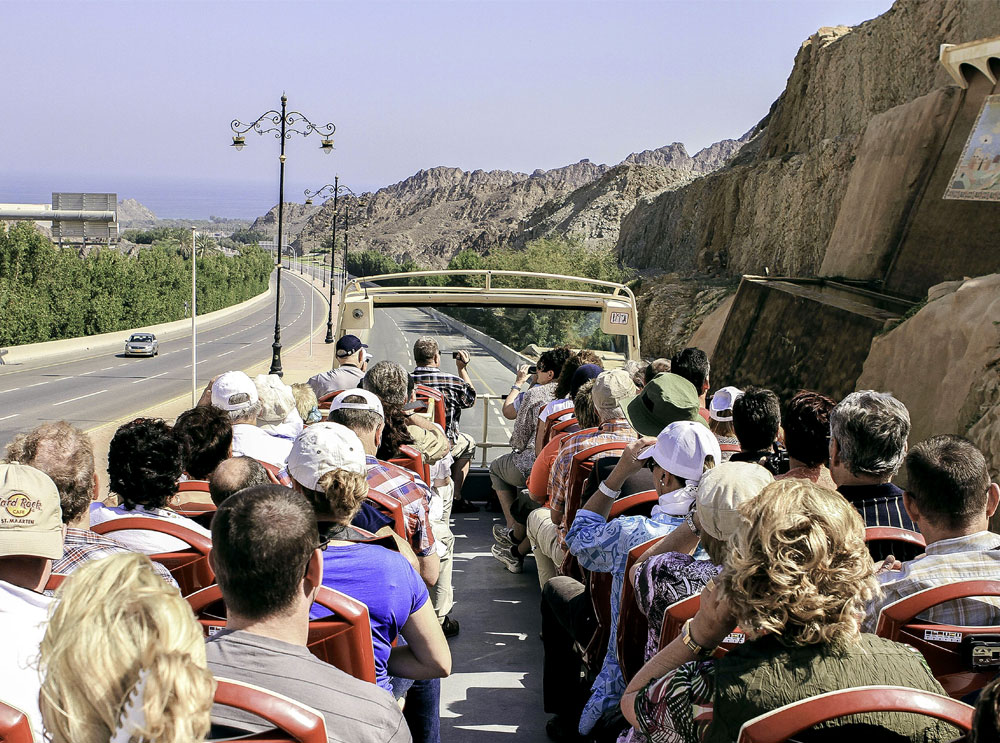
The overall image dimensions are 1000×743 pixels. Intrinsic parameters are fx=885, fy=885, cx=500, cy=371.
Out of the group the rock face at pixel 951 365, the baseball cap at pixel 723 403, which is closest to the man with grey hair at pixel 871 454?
the baseball cap at pixel 723 403

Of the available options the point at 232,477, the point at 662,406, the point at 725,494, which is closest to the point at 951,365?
the point at 662,406

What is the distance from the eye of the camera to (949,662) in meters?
2.79

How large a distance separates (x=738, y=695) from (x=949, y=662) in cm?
100

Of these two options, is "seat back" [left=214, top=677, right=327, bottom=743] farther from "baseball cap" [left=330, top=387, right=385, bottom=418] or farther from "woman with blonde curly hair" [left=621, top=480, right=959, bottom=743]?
"baseball cap" [left=330, top=387, right=385, bottom=418]

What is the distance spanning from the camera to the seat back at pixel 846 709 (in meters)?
2.11

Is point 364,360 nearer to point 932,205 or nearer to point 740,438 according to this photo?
point 740,438

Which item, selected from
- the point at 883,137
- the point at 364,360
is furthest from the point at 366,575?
the point at 883,137

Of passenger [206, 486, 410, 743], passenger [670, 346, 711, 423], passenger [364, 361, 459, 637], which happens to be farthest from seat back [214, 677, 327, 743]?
passenger [670, 346, 711, 423]

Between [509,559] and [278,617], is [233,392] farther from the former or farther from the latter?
[278,617]

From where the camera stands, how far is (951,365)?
1160 centimetres

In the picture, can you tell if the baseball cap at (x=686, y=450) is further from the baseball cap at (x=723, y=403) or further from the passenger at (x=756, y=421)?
the baseball cap at (x=723, y=403)

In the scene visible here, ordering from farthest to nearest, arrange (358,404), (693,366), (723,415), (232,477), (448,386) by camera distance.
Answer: (448,386), (693,366), (723,415), (358,404), (232,477)

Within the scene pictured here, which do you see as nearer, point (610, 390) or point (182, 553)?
point (182, 553)

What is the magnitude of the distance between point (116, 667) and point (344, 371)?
540 centimetres
